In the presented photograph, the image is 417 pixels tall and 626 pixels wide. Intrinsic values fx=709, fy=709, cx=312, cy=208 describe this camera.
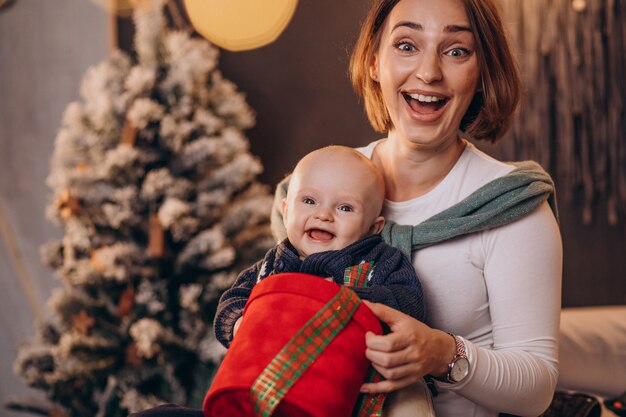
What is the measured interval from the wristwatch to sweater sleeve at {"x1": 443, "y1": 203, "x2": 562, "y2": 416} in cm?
9

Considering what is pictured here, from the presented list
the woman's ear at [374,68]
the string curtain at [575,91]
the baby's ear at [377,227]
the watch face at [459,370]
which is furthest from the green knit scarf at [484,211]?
the string curtain at [575,91]

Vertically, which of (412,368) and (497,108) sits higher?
(497,108)

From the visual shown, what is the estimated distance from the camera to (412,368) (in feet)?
4.07

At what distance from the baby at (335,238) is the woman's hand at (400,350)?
0.31 feet

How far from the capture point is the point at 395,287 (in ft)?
4.44

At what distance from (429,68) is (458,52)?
10 centimetres

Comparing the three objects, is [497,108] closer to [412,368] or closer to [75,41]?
[412,368]

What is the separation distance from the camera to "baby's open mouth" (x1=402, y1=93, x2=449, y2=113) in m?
1.54

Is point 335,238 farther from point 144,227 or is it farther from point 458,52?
point 144,227

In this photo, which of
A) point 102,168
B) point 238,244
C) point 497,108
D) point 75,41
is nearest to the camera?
point 497,108

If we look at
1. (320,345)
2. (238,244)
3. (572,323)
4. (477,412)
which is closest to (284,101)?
(238,244)

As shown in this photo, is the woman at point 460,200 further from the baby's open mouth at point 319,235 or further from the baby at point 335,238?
the baby's open mouth at point 319,235

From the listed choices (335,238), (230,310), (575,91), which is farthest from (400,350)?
(575,91)

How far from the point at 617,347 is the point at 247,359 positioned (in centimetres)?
134
